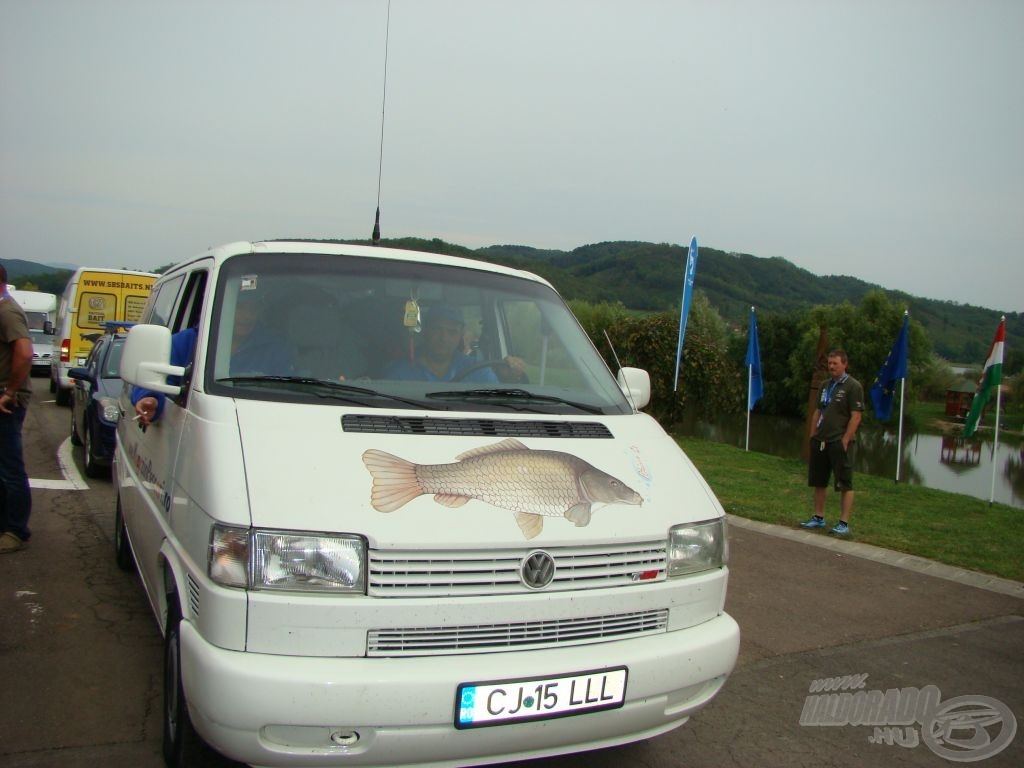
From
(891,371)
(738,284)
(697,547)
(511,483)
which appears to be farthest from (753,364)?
(738,284)

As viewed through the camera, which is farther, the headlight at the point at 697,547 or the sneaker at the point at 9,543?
the sneaker at the point at 9,543

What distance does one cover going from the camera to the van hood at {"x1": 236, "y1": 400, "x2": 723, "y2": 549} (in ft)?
8.98

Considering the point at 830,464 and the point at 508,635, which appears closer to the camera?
the point at 508,635

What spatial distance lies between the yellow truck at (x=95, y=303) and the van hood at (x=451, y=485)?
49.4 feet

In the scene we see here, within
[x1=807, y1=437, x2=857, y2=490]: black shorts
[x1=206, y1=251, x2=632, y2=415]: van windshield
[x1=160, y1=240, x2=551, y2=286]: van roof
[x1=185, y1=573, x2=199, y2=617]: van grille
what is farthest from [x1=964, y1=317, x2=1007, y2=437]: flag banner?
[x1=185, y1=573, x2=199, y2=617]: van grille

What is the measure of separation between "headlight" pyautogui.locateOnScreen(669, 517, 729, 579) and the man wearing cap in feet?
3.85

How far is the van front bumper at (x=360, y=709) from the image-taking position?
2482mm

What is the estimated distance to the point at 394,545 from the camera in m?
2.68

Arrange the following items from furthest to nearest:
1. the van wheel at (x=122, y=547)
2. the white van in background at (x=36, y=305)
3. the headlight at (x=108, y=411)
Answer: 1. the white van in background at (x=36, y=305)
2. the headlight at (x=108, y=411)
3. the van wheel at (x=122, y=547)

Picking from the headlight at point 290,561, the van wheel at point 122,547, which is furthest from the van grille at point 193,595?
the van wheel at point 122,547

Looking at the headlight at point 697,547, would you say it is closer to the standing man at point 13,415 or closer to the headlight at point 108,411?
the standing man at point 13,415

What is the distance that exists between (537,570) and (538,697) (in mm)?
406

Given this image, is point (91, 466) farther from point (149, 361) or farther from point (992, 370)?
point (992, 370)

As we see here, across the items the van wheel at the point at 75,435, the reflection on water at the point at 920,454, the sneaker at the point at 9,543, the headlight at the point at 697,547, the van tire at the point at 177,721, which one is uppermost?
the headlight at the point at 697,547
